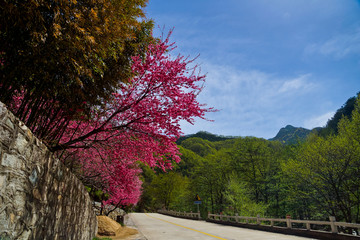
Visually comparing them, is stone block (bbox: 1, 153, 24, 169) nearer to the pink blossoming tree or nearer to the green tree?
the pink blossoming tree

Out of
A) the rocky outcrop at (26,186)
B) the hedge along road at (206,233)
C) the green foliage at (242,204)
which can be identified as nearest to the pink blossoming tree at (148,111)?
the rocky outcrop at (26,186)

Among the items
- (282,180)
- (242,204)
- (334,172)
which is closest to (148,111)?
(334,172)

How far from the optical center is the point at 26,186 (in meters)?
2.68

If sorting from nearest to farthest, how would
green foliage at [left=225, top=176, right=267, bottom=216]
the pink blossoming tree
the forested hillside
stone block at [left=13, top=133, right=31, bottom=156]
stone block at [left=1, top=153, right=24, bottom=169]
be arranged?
stone block at [left=1, top=153, right=24, bottom=169] < stone block at [left=13, top=133, right=31, bottom=156] < the pink blossoming tree < the forested hillside < green foliage at [left=225, top=176, right=267, bottom=216]

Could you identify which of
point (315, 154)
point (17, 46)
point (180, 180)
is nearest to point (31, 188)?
point (17, 46)

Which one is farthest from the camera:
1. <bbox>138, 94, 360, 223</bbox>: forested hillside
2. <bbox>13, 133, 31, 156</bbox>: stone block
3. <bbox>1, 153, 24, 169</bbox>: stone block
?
<bbox>138, 94, 360, 223</bbox>: forested hillside

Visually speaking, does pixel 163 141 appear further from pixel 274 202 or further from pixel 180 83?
pixel 274 202

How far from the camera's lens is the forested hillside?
21969 mm

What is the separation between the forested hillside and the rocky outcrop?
5860 mm

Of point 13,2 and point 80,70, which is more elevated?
point 13,2

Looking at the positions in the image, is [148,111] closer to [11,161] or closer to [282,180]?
[11,161]

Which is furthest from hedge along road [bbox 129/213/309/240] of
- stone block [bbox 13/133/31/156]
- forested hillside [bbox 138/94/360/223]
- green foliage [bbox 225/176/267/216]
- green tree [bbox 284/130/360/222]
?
green foliage [bbox 225/176/267/216]

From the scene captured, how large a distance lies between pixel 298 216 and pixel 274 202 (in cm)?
1362

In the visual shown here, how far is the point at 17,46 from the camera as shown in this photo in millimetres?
3254
